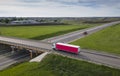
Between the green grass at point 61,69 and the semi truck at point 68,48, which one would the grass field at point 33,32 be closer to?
the semi truck at point 68,48

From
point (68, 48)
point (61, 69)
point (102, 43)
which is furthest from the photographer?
point (102, 43)

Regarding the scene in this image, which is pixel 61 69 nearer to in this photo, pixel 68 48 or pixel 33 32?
pixel 68 48

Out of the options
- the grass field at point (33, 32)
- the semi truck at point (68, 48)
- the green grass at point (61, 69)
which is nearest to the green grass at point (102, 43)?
the semi truck at point (68, 48)

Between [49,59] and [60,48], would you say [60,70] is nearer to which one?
[49,59]

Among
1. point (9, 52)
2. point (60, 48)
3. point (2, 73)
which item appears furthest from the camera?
point (9, 52)

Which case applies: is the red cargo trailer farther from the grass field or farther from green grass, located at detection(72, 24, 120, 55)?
the grass field

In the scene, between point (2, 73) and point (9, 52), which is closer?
point (2, 73)

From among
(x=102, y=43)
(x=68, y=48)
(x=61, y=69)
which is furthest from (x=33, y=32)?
(x=61, y=69)

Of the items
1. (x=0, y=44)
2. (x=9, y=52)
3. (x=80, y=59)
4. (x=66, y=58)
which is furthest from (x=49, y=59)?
(x=0, y=44)

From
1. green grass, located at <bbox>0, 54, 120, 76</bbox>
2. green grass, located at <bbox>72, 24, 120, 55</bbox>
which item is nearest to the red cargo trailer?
green grass, located at <bbox>0, 54, 120, 76</bbox>
